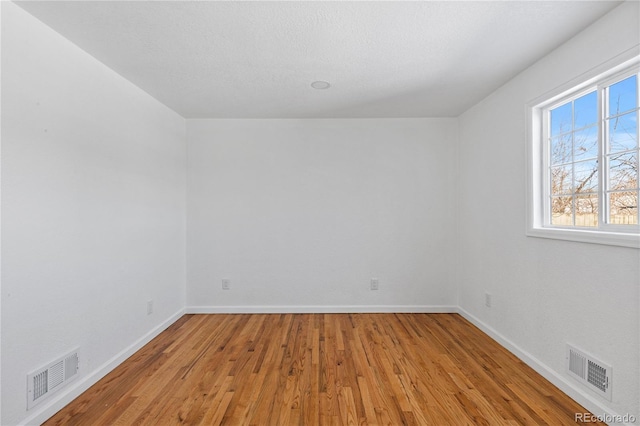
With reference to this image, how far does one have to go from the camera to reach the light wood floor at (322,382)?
1.87 meters

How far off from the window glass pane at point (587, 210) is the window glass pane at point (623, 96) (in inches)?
22.3

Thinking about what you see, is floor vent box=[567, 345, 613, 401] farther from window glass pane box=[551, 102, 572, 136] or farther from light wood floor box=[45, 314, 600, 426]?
window glass pane box=[551, 102, 572, 136]

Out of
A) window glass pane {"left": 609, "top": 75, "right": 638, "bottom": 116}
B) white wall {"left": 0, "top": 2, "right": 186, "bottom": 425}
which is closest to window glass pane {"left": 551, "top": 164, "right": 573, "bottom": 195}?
window glass pane {"left": 609, "top": 75, "right": 638, "bottom": 116}

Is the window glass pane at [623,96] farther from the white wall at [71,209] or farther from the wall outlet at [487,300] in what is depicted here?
the white wall at [71,209]

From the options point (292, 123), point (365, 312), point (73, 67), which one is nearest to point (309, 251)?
point (365, 312)

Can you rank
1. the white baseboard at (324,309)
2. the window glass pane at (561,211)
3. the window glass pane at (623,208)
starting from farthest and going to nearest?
the white baseboard at (324,309), the window glass pane at (561,211), the window glass pane at (623,208)

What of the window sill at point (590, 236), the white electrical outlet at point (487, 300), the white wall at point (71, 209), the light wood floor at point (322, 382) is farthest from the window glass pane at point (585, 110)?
the white wall at point (71, 209)

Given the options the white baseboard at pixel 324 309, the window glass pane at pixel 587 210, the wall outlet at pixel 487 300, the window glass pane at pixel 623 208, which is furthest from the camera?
the white baseboard at pixel 324 309

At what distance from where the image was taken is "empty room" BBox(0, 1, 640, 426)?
1786 mm

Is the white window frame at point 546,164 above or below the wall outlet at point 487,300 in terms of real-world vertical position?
above

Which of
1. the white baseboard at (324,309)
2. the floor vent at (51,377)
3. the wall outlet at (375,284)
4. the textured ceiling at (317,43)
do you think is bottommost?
the white baseboard at (324,309)

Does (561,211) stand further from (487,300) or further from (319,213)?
(319,213)

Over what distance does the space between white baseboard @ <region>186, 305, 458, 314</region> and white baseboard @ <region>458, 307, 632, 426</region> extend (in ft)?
2.55

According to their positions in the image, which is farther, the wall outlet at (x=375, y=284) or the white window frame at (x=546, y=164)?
the wall outlet at (x=375, y=284)
